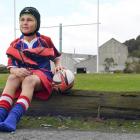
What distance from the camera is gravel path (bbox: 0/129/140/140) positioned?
15.8 ft

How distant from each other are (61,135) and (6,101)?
85 centimetres

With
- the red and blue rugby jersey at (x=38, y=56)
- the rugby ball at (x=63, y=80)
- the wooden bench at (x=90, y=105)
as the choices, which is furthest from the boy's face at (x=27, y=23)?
the wooden bench at (x=90, y=105)

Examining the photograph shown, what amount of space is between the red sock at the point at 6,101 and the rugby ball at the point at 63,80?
0.53m

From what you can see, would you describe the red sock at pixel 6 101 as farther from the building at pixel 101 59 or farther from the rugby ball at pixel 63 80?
the building at pixel 101 59

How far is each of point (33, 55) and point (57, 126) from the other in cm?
81

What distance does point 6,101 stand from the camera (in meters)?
5.55

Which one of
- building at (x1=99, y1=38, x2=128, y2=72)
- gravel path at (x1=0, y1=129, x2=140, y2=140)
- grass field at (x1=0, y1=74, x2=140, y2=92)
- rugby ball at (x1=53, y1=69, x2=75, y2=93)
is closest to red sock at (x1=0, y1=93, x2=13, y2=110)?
gravel path at (x1=0, y1=129, x2=140, y2=140)

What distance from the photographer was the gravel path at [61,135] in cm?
482

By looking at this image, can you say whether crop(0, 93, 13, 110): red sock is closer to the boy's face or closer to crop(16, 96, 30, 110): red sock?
crop(16, 96, 30, 110): red sock

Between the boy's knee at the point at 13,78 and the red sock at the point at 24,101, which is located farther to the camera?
the boy's knee at the point at 13,78

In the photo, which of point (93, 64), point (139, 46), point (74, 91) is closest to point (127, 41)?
point (139, 46)

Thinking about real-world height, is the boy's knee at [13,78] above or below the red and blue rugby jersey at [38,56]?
below

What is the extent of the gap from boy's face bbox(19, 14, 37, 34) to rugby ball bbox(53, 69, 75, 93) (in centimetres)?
55

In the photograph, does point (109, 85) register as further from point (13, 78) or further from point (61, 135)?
point (61, 135)
